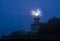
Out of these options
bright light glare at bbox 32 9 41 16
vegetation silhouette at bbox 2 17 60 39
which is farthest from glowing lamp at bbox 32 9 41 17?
vegetation silhouette at bbox 2 17 60 39

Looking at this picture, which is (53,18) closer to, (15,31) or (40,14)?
(40,14)

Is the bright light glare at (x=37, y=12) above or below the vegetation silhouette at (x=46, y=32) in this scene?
above

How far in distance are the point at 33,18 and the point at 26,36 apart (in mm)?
226

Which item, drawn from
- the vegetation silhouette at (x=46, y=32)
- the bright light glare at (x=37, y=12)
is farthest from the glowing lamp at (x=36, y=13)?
the vegetation silhouette at (x=46, y=32)

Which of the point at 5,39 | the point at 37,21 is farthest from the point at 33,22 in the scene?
the point at 5,39

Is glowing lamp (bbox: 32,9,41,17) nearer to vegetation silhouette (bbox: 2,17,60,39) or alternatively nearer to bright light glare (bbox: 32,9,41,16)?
bright light glare (bbox: 32,9,41,16)

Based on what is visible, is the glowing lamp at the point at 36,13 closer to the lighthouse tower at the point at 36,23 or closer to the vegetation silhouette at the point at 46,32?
the lighthouse tower at the point at 36,23

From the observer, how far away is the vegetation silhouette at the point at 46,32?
2.42m

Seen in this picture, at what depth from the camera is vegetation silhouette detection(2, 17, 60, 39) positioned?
7.94ft

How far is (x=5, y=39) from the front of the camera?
241cm

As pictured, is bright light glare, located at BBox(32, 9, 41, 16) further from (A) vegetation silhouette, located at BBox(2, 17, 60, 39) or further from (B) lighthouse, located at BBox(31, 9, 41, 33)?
(A) vegetation silhouette, located at BBox(2, 17, 60, 39)

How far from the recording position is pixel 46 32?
2.45 m

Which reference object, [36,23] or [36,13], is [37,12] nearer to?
[36,13]

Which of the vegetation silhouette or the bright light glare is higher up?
the bright light glare
